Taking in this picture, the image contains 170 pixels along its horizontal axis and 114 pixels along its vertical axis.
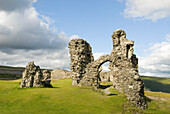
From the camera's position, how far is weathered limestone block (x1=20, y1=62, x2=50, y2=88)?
28256 millimetres

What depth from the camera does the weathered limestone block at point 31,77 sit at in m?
28.3

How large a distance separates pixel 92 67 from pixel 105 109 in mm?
16870

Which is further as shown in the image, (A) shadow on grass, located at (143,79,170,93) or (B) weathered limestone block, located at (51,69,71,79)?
(A) shadow on grass, located at (143,79,170,93)

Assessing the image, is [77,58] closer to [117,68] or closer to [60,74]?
[117,68]

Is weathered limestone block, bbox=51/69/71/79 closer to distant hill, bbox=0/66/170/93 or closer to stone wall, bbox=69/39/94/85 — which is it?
stone wall, bbox=69/39/94/85

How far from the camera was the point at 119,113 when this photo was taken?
1725 cm

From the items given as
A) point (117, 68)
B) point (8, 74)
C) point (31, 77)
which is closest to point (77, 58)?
point (117, 68)

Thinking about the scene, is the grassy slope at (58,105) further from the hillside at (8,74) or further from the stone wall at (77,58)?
the hillside at (8,74)

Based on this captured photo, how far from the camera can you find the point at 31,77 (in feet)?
94.2

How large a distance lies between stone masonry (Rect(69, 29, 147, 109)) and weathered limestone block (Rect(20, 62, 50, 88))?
35.5ft

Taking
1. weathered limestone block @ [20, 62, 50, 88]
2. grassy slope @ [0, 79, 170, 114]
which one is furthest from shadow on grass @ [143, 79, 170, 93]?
weathered limestone block @ [20, 62, 50, 88]

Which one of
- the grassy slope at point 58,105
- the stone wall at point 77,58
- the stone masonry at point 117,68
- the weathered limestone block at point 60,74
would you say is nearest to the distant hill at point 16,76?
the weathered limestone block at point 60,74

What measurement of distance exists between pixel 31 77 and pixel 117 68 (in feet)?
63.4

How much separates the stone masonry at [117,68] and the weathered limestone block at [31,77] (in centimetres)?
1083
